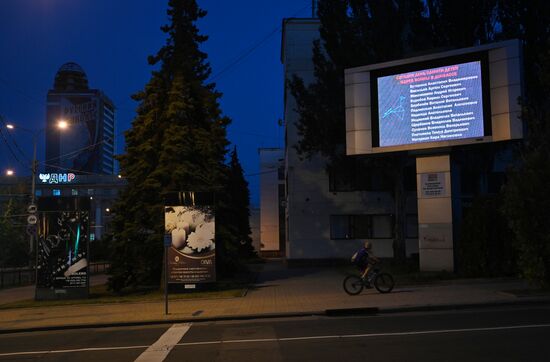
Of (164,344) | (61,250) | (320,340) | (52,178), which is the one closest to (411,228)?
(61,250)

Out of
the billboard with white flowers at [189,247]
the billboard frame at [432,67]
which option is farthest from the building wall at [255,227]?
the billboard with white flowers at [189,247]

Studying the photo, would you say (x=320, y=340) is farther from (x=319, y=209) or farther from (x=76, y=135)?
(x=76, y=135)

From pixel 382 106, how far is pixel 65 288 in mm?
13550

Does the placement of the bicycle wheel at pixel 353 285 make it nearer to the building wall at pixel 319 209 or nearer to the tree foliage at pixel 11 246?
the building wall at pixel 319 209

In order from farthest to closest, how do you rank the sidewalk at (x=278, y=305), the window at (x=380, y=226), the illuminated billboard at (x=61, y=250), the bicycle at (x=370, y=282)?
the window at (x=380, y=226) < the illuminated billboard at (x=61, y=250) < the bicycle at (x=370, y=282) < the sidewalk at (x=278, y=305)

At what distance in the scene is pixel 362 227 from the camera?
36094mm

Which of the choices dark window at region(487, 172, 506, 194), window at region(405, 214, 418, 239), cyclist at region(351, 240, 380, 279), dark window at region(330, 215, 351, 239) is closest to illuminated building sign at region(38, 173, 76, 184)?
dark window at region(330, 215, 351, 239)

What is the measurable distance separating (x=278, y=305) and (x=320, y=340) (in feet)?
19.8

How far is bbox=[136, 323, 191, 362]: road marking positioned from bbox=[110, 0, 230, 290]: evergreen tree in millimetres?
8935

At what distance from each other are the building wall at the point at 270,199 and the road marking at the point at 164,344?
2258 inches

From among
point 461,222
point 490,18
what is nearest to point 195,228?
point 461,222

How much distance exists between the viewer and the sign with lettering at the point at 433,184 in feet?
70.6

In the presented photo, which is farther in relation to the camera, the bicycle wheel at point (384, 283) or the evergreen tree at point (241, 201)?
the evergreen tree at point (241, 201)

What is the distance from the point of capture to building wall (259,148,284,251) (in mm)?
70625
